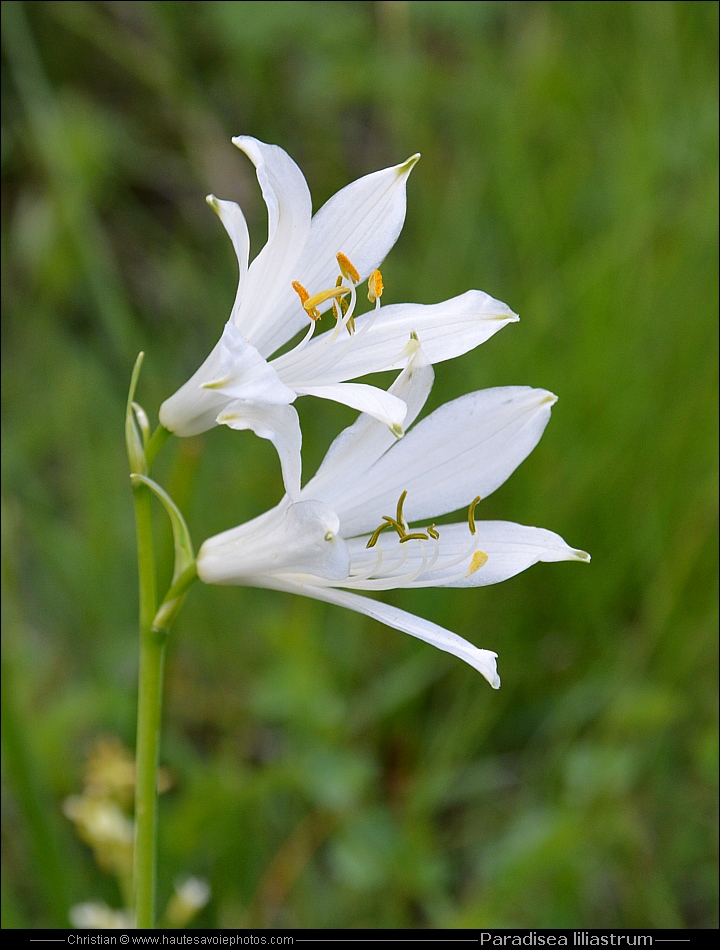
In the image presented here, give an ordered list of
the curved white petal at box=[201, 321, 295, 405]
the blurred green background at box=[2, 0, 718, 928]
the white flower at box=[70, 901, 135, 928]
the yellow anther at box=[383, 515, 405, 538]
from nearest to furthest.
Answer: the curved white petal at box=[201, 321, 295, 405] < the yellow anther at box=[383, 515, 405, 538] < the white flower at box=[70, 901, 135, 928] < the blurred green background at box=[2, 0, 718, 928]

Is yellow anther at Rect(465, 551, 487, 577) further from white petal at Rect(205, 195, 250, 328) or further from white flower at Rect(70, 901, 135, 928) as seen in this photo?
white flower at Rect(70, 901, 135, 928)

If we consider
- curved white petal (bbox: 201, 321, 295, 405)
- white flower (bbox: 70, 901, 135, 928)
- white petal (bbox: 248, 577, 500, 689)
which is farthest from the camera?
white flower (bbox: 70, 901, 135, 928)

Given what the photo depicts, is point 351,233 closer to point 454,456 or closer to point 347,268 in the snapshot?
point 347,268

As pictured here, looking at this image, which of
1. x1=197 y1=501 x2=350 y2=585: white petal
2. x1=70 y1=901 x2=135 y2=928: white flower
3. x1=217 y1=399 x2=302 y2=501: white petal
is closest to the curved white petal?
x1=217 y1=399 x2=302 y2=501: white petal

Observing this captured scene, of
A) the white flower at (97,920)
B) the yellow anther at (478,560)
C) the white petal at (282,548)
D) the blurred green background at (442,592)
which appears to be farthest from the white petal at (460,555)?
the white flower at (97,920)

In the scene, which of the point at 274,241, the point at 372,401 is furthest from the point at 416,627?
the point at 274,241

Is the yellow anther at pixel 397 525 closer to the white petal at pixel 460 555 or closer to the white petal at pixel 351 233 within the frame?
the white petal at pixel 460 555
